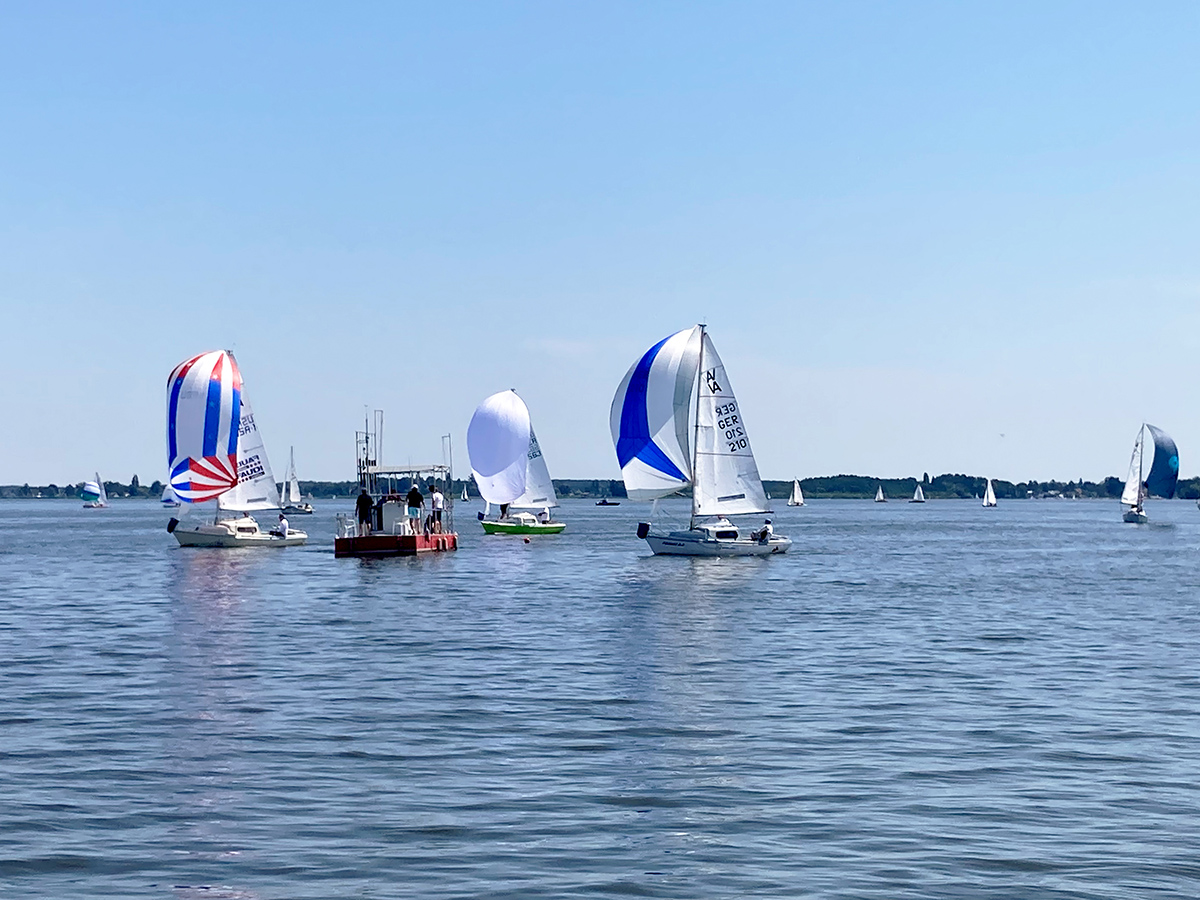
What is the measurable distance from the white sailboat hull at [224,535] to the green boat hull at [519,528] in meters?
20.5

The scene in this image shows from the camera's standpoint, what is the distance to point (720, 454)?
198ft

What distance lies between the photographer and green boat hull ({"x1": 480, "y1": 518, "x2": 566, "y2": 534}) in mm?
92188

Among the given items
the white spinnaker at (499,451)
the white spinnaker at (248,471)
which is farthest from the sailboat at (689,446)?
the white spinnaker at (499,451)

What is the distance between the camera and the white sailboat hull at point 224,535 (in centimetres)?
7200

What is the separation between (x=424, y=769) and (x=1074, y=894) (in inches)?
301

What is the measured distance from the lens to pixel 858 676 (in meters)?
25.4

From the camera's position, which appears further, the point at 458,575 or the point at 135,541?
the point at 135,541

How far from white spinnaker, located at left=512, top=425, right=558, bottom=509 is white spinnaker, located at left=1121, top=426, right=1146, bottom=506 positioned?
71.6 m

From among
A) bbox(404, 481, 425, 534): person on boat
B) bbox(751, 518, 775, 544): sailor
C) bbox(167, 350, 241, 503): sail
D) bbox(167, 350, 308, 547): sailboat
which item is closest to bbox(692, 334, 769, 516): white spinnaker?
bbox(751, 518, 775, 544): sailor

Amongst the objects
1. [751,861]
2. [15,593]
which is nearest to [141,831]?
[751,861]

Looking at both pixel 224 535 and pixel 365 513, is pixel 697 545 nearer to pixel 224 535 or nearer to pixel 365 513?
pixel 365 513

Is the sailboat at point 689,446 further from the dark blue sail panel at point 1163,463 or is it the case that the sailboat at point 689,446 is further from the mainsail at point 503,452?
the dark blue sail panel at point 1163,463

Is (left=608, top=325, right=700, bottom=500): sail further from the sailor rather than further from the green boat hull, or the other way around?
the green boat hull

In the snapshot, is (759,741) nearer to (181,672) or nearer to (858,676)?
(858,676)
